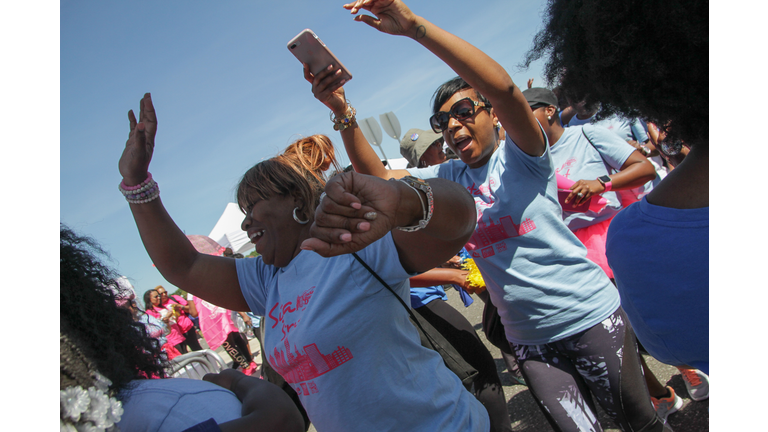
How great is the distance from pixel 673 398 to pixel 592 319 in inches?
53.5

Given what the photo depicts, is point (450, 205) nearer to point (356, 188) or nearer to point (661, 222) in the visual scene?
point (356, 188)

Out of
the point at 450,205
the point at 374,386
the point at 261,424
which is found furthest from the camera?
the point at 374,386

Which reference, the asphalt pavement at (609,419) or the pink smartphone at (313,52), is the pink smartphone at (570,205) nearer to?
the asphalt pavement at (609,419)

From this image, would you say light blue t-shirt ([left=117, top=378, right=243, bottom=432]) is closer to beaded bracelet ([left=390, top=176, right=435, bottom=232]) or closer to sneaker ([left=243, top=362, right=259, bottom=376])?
beaded bracelet ([left=390, top=176, right=435, bottom=232])

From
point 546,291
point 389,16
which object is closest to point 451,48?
point 389,16

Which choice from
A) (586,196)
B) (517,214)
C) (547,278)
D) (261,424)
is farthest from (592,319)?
(261,424)

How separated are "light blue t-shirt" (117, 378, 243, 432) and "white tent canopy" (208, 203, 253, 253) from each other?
13.6 m

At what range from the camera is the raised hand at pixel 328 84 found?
7.20ft

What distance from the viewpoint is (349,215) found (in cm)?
101

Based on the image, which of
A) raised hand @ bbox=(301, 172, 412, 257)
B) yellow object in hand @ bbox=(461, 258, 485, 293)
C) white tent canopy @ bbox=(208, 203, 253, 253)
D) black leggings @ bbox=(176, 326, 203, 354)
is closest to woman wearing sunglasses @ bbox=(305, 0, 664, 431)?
yellow object in hand @ bbox=(461, 258, 485, 293)

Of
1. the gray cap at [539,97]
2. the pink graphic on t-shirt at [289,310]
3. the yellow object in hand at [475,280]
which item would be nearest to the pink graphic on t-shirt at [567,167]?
the gray cap at [539,97]

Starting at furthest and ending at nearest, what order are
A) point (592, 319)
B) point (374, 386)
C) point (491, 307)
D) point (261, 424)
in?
1. point (491, 307)
2. point (592, 319)
3. point (374, 386)
4. point (261, 424)

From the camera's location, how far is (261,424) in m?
1.37

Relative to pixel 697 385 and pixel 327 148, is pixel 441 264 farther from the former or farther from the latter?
pixel 697 385
